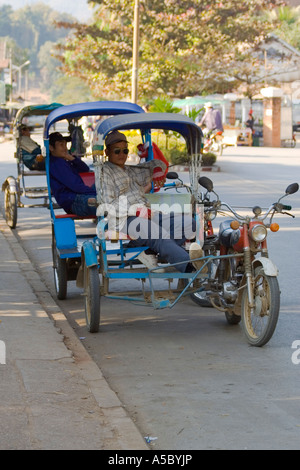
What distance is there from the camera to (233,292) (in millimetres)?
7473

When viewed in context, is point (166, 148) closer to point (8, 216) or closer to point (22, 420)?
point (8, 216)

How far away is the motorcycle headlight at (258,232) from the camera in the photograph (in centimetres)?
724

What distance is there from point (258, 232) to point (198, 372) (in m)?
1.31

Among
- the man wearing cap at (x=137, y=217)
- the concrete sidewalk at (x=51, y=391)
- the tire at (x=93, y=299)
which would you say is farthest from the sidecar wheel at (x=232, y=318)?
the concrete sidewalk at (x=51, y=391)

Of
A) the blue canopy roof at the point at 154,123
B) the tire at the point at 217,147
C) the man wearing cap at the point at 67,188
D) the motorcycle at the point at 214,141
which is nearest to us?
the blue canopy roof at the point at 154,123

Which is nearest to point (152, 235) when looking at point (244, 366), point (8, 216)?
point (244, 366)

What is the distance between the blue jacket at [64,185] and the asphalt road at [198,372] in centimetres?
104

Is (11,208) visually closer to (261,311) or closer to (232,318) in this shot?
(232,318)

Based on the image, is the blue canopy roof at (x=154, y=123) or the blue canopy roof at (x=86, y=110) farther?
the blue canopy roof at (x=86, y=110)

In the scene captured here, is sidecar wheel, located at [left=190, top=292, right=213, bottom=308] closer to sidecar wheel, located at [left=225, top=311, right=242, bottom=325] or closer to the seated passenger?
sidecar wheel, located at [left=225, top=311, right=242, bottom=325]

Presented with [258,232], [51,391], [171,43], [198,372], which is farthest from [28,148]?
[171,43]

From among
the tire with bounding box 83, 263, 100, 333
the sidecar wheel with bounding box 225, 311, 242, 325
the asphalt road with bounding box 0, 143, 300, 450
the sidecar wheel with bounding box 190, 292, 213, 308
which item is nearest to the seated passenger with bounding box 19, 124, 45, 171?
the asphalt road with bounding box 0, 143, 300, 450

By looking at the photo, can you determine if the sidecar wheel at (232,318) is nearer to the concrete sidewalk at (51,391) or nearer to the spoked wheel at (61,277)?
the concrete sidewalk at (51,391)

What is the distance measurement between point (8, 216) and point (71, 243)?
6.40 m
